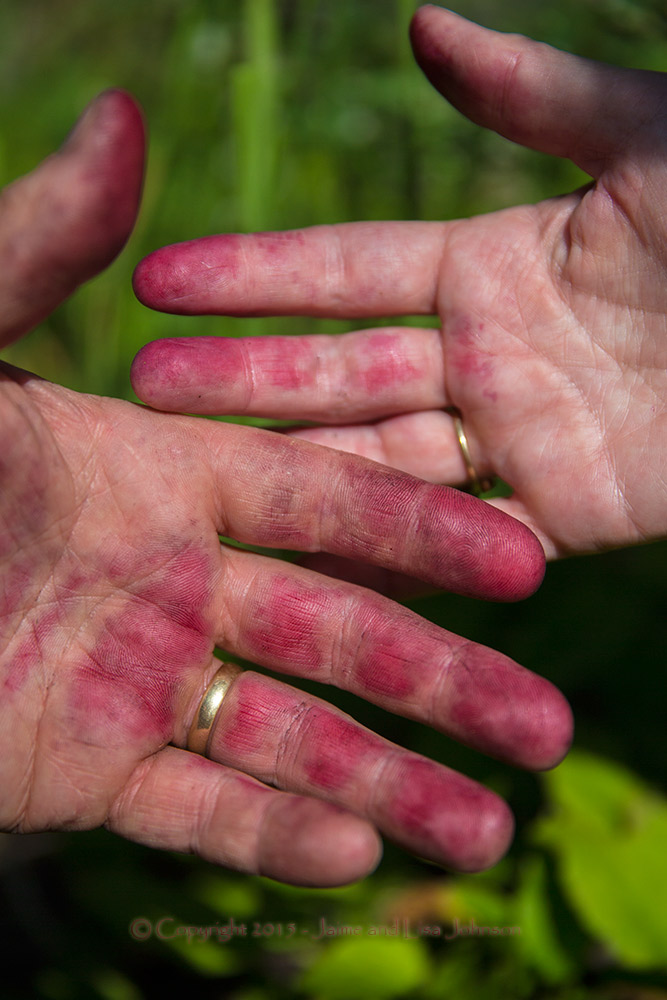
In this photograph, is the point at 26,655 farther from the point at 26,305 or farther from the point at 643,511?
the point at 643,511

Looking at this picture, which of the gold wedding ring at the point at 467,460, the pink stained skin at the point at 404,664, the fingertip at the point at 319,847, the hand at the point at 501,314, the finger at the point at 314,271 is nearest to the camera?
the fingertip at the point at 319,847

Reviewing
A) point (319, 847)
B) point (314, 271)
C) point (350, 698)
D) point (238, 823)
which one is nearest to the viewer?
point (319, 847)

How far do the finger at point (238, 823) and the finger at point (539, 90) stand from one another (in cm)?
125

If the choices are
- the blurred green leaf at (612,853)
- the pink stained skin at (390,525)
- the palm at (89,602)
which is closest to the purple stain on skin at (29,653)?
the palm at (89,602)

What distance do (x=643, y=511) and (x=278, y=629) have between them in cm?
72

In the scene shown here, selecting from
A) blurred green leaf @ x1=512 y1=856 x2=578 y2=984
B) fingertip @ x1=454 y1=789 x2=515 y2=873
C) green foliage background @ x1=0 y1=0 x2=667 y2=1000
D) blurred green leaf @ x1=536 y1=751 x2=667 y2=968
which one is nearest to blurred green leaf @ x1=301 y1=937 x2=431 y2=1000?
green foliage background @ x1=0 y1=0 x2=667 y2=1000

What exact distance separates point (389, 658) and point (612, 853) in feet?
2.47

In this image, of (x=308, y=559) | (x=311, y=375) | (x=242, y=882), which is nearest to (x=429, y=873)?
(x=242, y=882)

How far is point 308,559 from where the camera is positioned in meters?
1.67

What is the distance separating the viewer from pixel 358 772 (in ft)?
4.07

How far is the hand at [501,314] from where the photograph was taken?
1420 millimetres

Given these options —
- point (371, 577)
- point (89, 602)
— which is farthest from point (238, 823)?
point (371, 577)

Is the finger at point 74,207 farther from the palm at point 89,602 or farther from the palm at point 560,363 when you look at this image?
the palm at point 560,363

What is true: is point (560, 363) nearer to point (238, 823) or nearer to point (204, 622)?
point (204, 622)
